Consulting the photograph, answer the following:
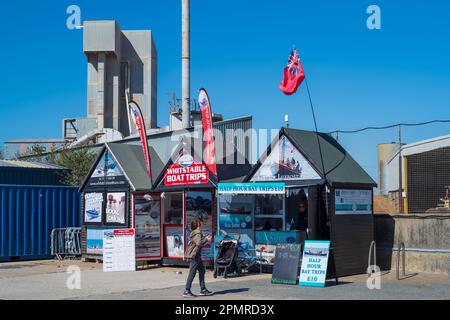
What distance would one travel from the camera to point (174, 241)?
1998 cm

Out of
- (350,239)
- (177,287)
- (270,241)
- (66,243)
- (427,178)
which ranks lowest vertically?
(177,287)

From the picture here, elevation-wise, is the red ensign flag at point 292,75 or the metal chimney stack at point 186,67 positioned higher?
the metal chimney stack at point 186,67

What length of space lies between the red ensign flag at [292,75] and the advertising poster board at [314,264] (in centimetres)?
404

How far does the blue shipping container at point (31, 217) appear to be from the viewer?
2291 centimetres

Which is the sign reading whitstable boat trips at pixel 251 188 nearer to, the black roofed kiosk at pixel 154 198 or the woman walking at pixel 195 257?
the black roofed kiosk at pixel 154 198

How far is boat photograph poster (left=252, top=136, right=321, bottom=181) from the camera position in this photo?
16.6 meters

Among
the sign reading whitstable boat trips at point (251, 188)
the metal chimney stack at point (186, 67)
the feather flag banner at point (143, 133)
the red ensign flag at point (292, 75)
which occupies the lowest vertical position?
the sign reading whitstable boat trips at point (251, 188)

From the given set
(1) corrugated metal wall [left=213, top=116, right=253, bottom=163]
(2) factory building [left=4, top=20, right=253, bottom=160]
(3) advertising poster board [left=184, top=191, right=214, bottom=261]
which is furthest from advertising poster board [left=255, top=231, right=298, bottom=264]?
Result: (2) factory building [left=4, top=20, right=253, bottom=160]

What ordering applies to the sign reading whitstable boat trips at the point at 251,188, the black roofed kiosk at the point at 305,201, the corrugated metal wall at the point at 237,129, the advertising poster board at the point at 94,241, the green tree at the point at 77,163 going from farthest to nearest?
the green tree at the point at 77,163
the corrugated metal wall at the point at 237,129
the advertising poster board at the point at 94,241
the sign reading whitstable boat trips at the point at 251,188
the black roofed kiosk at the point at 305,201

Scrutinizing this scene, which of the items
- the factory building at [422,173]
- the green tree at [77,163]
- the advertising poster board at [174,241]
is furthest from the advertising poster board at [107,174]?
the factory building at [422,173]

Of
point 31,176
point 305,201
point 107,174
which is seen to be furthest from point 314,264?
point 31,176

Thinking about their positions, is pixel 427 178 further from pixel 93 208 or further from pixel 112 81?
pixel 112 81

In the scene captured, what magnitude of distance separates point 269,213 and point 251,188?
5.26 ft

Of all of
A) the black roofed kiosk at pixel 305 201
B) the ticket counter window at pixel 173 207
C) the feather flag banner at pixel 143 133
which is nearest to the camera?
the black roofed kiosk at pixel 305 201
